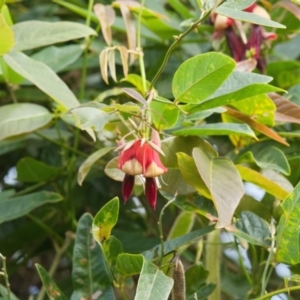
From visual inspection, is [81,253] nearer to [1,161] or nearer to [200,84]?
[200,84]

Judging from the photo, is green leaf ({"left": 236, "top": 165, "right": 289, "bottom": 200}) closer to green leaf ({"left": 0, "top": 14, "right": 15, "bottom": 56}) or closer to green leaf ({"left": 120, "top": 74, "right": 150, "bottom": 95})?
green leaf ({"left": 120, "top": 74, "right": 150, "bottom": 95})

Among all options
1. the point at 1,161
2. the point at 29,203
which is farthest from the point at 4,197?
the point at 1,161

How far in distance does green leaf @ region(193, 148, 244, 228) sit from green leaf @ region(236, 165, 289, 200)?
0.03 m

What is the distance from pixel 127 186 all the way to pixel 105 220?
4cm

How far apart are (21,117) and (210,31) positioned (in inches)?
13.2

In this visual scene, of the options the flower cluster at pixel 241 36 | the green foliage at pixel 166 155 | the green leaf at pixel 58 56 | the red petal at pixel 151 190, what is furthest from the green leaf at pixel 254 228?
the green leaf at pixel 58 56

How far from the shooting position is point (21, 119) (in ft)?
2.57

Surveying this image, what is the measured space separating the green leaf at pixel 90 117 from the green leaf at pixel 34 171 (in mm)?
328

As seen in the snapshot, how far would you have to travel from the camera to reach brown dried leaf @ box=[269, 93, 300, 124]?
75 cm

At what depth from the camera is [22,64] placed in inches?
30.5

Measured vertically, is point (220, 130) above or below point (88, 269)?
above

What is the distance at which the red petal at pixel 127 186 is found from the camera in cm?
62

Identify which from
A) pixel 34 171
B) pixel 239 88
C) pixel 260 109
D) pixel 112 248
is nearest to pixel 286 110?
pixel 260 109

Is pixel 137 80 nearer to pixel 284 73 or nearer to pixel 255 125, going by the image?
pixel 255 125
